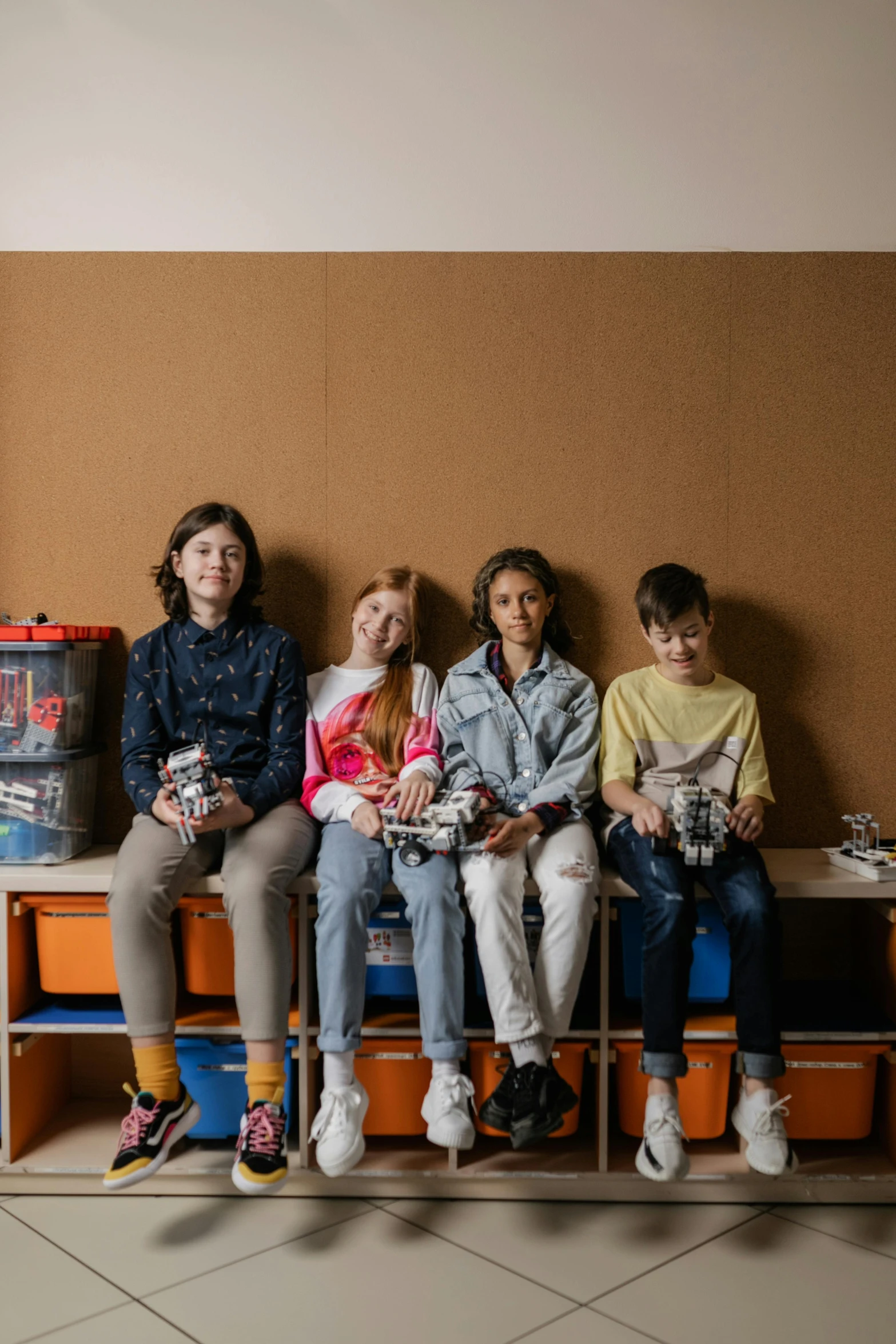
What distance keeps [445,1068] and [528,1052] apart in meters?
0.17

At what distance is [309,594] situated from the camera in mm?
2609

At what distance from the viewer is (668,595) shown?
92.5 inches

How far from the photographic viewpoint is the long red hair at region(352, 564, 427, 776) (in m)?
2.43

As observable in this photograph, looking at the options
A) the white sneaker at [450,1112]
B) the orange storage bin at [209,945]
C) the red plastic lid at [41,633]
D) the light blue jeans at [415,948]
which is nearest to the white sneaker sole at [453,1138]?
the white sneaker at [450,1112]

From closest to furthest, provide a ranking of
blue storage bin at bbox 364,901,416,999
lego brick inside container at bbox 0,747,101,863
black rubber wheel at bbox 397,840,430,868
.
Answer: black rubber wheel at bbox 397,840,430,868 < blue storage bin at bbox 364,901,416,999 < lego brick inside container at bbox 0,747,101,863

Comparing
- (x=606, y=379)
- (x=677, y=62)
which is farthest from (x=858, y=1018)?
(x=677, y=62)

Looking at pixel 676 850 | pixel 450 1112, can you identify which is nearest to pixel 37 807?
pixel 450 1112

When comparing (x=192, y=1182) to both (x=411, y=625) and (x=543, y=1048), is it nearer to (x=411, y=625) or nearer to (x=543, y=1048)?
(x=543, y=1048)

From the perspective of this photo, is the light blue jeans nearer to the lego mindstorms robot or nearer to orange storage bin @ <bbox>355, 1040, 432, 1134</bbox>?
orange storage bin @ <bbox>355, 1040, 432, 1134</bbox>

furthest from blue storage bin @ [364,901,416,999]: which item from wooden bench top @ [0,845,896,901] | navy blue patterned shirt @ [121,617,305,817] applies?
navy blue patterned shirt @ [121,617,305,817]

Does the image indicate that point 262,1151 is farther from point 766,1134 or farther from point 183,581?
point 183,581

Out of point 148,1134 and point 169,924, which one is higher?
point 169,924

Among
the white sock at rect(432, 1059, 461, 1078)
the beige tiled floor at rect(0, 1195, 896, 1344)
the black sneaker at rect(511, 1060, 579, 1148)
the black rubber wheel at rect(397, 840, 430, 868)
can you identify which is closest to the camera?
the beige tiled floor at rect(0, 1195, 896, 1344)

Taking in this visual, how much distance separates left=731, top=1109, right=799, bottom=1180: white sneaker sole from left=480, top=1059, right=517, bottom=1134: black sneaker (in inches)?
19.4
